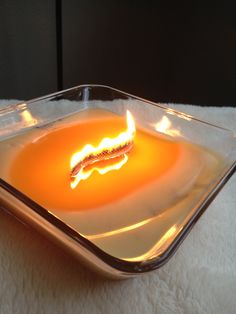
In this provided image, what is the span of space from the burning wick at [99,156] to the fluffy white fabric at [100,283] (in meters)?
0.06

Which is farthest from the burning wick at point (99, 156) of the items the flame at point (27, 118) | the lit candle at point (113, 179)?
the flame at point (27, 118)

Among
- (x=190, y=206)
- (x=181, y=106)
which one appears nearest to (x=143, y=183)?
(x=190, y=206)

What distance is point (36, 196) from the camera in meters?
0.28

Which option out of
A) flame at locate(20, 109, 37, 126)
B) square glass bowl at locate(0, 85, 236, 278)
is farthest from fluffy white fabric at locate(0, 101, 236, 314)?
flame at locate(20, 109, 37, 126)

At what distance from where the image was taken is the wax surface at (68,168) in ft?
0.93

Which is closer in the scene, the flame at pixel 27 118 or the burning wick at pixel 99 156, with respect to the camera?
the burning wick at pixel 99 156

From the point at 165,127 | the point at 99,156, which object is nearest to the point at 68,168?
the point at 99,156

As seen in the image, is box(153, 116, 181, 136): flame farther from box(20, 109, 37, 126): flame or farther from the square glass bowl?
box(20, 109, 37, 126): flame

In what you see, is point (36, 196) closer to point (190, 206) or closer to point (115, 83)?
point (190, 206)

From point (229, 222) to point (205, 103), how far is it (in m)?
0.40

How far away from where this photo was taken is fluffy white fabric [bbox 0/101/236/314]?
241mm

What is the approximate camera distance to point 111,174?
1.03ft

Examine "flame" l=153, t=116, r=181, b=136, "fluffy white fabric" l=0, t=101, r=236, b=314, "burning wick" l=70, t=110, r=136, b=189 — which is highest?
"burning wick" l=70, t=110, r=136, b=189

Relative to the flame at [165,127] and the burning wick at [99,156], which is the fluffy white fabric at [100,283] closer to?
the burning wick at [99,156]
